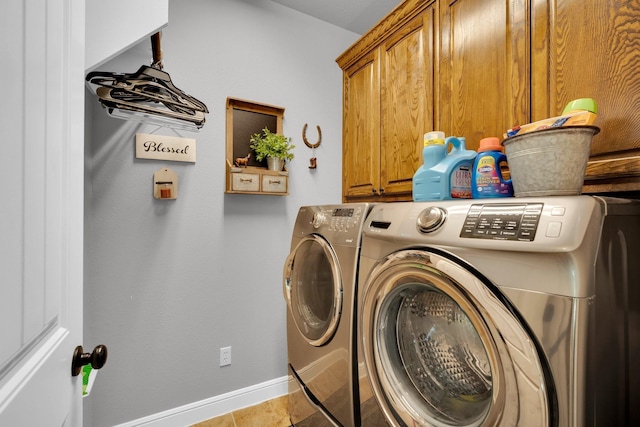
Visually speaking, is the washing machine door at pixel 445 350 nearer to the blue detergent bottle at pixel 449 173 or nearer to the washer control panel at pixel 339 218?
the washer control panel at pixel 339 218

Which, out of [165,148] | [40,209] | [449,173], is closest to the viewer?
[40,209]

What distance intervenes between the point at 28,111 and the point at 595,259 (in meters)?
0.99

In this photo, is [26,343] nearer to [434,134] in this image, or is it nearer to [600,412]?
[600,412]

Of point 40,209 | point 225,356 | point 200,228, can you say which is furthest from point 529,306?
point 225,356

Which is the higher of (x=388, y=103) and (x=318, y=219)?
(x=388, y=103)

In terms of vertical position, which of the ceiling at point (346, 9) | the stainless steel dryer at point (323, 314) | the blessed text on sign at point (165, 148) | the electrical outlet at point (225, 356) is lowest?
the electrical outlet at point (225, 356)

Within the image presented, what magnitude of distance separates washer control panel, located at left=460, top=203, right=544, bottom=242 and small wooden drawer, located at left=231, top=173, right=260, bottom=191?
145 centimetres

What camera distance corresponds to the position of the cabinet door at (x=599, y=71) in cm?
77

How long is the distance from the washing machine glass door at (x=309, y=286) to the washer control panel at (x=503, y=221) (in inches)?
31.5

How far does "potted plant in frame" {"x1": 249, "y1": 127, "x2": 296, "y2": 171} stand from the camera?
200 cm

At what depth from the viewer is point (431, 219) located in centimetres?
85

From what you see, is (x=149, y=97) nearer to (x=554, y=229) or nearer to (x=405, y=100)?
(x=405, y=100)

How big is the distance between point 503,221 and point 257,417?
1.95 m

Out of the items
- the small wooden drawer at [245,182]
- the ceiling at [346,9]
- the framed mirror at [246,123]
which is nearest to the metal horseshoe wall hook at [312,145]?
the framed mirror at [246,123]
